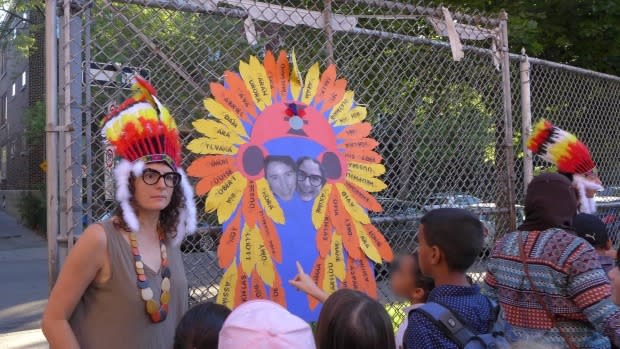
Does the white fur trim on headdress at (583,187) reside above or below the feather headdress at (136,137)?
below

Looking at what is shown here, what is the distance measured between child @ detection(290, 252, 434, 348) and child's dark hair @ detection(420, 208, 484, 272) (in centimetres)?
35

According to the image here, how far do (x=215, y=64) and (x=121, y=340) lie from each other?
1.30 m

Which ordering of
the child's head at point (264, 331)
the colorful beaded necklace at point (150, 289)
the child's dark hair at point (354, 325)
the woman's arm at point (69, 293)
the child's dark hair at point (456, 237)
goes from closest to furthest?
the child's head at point (264, 331), the child's dark hair at point (354, 325), the woman's arm at point (69, 293), the colorful beaded necklace at point (150, 289), the child's dark hair at point (456, 237)

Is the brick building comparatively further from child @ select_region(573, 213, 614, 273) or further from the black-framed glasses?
child @ select_region(573, 213, 614, 273)

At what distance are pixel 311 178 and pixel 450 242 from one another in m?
0.81

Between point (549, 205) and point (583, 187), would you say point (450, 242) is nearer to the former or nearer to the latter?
point (549, 205)

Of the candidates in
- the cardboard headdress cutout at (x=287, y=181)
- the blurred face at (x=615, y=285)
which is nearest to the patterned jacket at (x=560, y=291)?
the blurred face at (x=615, y=285)

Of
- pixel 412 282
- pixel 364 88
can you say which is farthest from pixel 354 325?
pixel 364 88

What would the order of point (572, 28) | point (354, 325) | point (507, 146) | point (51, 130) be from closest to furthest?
point (354, 325), point (51, 130), point (507, 146), point (572, 28)

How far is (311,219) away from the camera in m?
2.79

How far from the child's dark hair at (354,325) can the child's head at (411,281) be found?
0.74 meters

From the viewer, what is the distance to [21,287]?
10.7 m

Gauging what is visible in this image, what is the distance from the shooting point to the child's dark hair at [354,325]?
1.76 meters

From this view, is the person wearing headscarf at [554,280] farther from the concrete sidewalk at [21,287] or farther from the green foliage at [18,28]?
the green foliage at [18,28]
